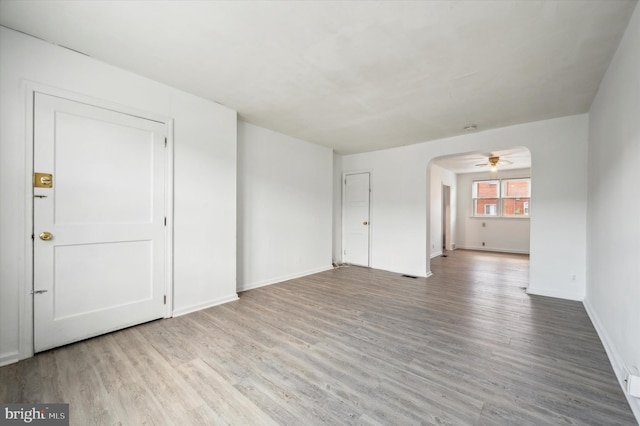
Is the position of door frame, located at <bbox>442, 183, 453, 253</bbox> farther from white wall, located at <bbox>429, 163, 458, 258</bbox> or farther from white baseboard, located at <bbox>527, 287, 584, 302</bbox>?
white baseboard, located at <bbox>527, 287, 584, 302</bbox>

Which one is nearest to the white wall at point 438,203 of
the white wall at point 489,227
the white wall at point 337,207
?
the white wall at point 489,227

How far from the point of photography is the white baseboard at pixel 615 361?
1.62 metres

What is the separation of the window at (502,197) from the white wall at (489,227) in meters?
0.15

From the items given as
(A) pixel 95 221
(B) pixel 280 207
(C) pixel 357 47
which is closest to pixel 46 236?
(A) pixel 95 221

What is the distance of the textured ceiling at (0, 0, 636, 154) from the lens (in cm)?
185

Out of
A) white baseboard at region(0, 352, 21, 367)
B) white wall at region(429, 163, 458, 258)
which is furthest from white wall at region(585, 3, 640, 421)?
white baseboard at region(0, 352, 21, 367)

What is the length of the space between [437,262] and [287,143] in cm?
472

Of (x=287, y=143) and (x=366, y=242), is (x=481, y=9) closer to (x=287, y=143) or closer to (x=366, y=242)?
(x=287, y=143)

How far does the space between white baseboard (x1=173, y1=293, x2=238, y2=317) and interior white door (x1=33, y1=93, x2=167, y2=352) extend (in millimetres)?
188

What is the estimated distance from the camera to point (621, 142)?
211 cm

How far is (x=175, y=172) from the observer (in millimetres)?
3041

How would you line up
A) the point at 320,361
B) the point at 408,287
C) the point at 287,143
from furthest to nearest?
1. the point at 287,143
2. the point at 408,287
3. the point at 320,361

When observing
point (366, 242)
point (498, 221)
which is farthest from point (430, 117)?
point (498, 221)

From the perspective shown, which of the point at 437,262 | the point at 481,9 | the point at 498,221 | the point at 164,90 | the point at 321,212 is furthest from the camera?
the point at 498,221
